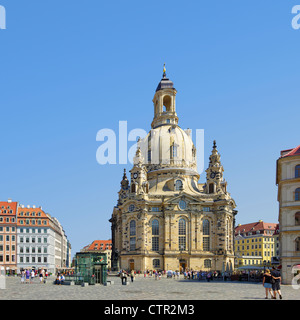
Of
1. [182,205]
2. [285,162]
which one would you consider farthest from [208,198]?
[285,162]

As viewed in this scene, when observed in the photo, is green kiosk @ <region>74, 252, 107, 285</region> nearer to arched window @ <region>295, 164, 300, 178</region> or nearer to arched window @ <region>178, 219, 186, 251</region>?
arched window @ <region>295, 164, 300, 178</region>

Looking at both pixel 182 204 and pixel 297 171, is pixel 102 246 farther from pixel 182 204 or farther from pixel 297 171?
pixel 297 171

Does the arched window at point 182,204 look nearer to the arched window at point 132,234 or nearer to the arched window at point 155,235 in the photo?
the arched window at point 155,235

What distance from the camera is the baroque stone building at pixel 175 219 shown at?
96.4 m

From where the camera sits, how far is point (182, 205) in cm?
9862

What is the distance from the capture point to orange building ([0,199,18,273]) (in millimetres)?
109062

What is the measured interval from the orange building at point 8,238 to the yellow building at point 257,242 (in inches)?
2614

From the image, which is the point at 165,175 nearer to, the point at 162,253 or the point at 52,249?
the point at 162,253

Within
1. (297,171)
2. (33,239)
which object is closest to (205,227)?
(33,239)

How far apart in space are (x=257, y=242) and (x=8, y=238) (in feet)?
250

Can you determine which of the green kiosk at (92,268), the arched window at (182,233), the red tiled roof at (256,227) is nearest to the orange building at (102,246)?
the red tiled roof at (256,227)

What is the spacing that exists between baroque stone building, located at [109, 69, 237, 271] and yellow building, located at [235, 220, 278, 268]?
4348cm

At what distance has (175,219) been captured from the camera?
97.9 meters
